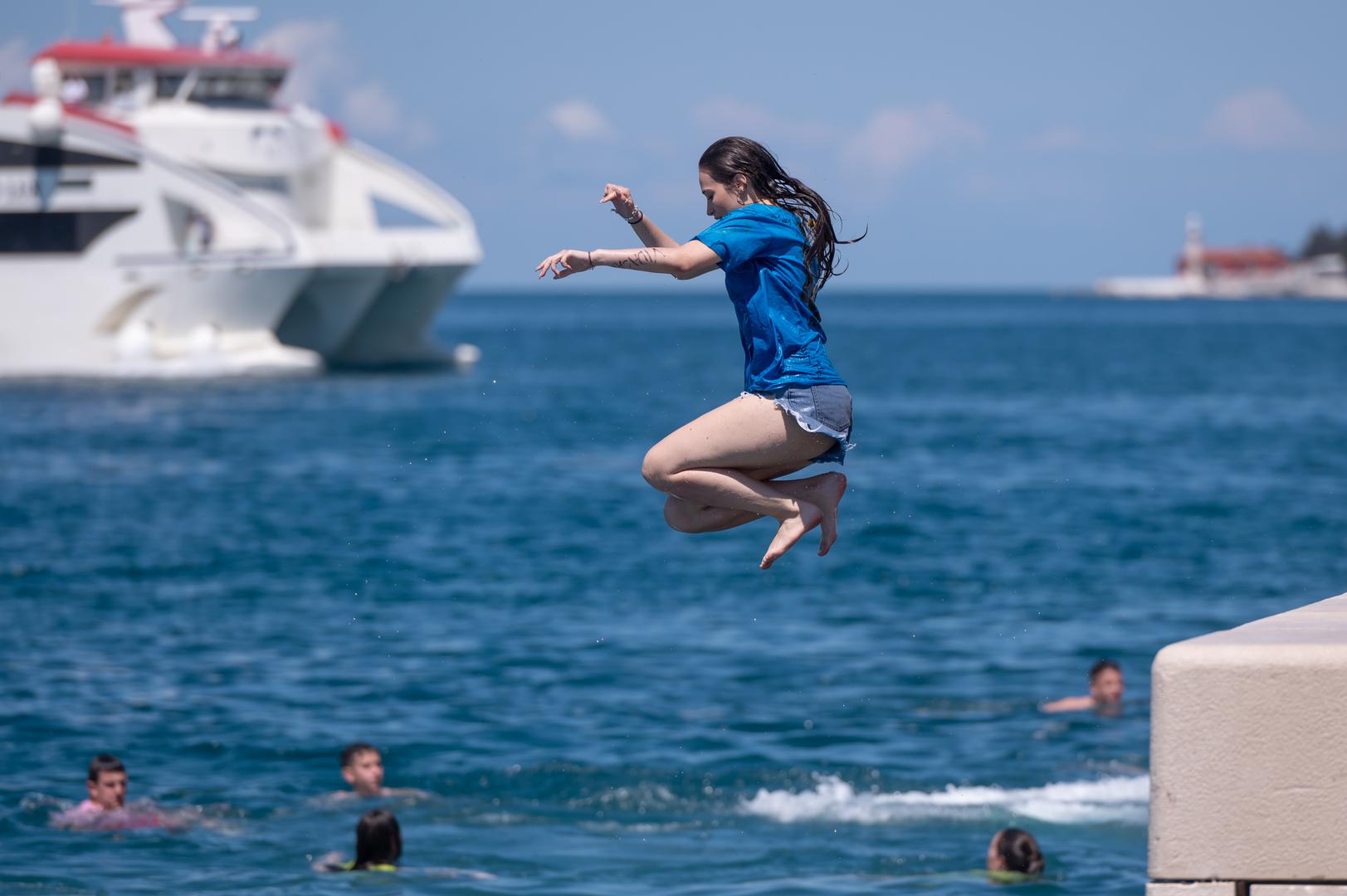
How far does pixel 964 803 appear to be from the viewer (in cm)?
1708

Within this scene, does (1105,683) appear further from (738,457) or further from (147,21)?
(147,21)

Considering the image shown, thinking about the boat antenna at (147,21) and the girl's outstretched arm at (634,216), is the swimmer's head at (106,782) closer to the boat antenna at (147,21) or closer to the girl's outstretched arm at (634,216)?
→ the girl's outstretched arm at (634,216)

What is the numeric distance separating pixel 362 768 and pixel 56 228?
5287 centimetres

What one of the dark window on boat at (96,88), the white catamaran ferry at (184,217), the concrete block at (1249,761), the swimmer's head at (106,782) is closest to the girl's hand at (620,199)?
the concrete block at (1249,761)

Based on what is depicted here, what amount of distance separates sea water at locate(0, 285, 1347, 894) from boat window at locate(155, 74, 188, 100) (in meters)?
16.3

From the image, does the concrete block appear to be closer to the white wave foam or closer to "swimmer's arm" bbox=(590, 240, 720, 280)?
"swimmer's arm" bbox=(590, 240, 720, 280)

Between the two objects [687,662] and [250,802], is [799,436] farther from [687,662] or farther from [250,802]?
[687,662]

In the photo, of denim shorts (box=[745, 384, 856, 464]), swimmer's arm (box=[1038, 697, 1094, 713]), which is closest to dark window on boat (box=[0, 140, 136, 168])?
swimmer's arm (box=[1038, 697, 1094, 713])

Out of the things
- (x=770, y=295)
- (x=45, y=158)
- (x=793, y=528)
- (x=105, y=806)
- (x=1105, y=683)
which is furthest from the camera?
(x=45, y=158)

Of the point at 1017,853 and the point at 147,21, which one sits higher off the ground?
the point at 147,21

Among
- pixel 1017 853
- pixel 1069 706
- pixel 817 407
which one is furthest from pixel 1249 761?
pixel 1069 706

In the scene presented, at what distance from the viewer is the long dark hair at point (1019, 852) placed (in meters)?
14.1

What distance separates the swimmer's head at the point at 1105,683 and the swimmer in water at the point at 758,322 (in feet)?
41.1

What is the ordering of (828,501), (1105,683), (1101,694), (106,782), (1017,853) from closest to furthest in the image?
(828,501)
(1017,853)
(106,782)
(1105,683)
(1101,694)
